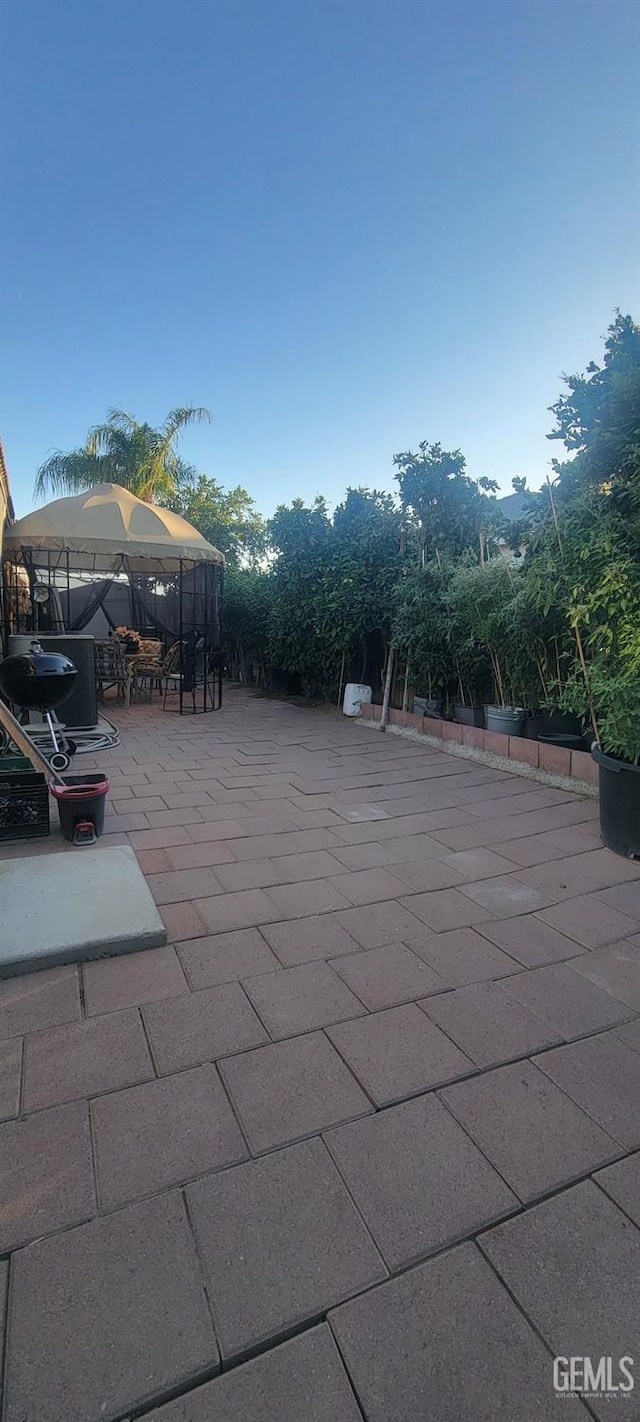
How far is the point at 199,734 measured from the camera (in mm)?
5988

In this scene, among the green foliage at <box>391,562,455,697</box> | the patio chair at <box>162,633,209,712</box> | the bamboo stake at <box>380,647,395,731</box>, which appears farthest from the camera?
the patio chair at <box>162,633,209,712</box>

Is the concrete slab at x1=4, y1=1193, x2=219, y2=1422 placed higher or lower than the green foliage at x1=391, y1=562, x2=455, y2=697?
lower

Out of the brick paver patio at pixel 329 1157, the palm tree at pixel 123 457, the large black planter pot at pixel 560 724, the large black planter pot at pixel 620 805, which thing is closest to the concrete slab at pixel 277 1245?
the brick paver patio at pixel 329 1157

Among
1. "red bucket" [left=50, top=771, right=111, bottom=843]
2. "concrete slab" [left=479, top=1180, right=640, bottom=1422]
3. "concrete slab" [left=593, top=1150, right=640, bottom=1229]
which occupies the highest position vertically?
"red bucket" [left=50, top=771, right=111, bottom=843]

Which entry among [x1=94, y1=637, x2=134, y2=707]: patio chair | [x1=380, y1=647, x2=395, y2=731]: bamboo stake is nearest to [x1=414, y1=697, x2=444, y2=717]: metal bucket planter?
[x1=380, y1=647, x2=395, y2=731]: bamboo stake

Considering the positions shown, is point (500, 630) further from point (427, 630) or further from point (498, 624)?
point (427, 630)

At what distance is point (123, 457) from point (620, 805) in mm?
13517

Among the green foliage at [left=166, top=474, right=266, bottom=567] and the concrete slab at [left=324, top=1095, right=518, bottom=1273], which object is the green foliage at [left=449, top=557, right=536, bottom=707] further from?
the green foliage at [left=166, top=474, right=266, bottom=567]

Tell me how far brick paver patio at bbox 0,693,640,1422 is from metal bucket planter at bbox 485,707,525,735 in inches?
86.3

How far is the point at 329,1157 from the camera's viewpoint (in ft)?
3.96

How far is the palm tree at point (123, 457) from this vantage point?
521 inches

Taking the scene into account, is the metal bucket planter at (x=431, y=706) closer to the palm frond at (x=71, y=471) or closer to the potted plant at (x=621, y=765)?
the potted plant at (x=621, y=765)

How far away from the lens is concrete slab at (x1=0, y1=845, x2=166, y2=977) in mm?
1869

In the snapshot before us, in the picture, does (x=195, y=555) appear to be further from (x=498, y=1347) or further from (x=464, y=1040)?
(x=498, y=1347)
